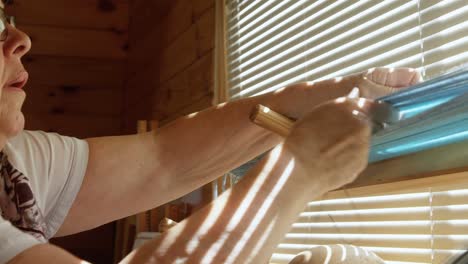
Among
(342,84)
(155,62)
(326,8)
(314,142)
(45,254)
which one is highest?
(155,62)

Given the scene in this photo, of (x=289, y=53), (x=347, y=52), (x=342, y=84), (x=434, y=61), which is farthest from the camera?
(x=289, y=53)

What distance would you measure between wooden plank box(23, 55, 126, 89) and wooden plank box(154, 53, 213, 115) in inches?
22.3

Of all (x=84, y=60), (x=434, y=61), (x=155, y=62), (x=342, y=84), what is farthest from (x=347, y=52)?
(x=84, y=60)

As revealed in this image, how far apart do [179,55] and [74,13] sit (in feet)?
3.02

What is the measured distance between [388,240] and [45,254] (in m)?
0.66

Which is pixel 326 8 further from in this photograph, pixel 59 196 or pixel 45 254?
pixel 45 254

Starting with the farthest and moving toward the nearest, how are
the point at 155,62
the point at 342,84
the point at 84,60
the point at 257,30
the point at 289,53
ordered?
the point at 84,60 < the point at 155,62 < the point at 257,30 < the point at 289,53 < the point at 342,84

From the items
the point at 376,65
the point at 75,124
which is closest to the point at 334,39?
the point at 376,65

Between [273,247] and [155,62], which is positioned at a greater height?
[155,62]

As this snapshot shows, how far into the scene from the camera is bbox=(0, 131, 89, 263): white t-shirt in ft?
2.86

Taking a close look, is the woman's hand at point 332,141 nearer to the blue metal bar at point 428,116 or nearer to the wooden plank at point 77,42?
the blue metal bar at point 428,116

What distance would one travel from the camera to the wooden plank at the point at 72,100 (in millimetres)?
2727

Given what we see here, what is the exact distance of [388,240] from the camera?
1052 millimetres

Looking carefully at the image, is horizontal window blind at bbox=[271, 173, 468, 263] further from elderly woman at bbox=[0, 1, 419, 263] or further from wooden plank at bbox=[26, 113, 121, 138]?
wooden plank at bbox=[26, 113, 121, 138]
